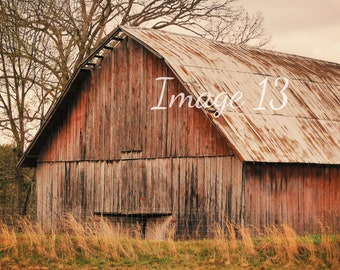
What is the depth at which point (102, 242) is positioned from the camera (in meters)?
15.9

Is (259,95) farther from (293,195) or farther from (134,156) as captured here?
(134,156)

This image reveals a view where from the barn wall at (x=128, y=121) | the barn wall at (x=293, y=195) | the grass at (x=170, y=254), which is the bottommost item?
the grass at (x=170, y=254)

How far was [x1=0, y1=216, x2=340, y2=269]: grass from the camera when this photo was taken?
14273 millimetres

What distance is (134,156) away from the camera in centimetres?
2275

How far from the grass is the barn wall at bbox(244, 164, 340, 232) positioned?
300cm

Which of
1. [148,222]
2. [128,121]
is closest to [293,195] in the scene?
[148,222]

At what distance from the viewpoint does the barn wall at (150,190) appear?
19797 mm

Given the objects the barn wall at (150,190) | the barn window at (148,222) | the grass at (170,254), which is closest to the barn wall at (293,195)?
the barn wall at (150,190)

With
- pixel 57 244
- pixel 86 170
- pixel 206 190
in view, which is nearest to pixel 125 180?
pixel 86 170

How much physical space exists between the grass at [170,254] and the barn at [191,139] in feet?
11.5

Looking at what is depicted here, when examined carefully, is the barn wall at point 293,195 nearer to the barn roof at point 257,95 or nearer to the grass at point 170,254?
the barn roof at point 257,95

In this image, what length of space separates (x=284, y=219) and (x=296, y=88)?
4884 mm

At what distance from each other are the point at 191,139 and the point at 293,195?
307cm

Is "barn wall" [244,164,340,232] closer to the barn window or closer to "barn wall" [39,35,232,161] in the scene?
"barn wall" [39,35,232,161]
